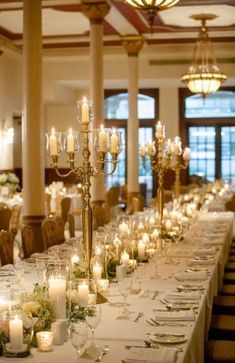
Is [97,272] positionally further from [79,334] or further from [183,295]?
[79,334]

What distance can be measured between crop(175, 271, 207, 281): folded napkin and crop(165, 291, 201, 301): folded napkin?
0.52 metres

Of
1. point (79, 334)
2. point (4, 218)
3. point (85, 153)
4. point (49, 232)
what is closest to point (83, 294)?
point (79, 334)

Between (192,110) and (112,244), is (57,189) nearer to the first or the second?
(192,110)

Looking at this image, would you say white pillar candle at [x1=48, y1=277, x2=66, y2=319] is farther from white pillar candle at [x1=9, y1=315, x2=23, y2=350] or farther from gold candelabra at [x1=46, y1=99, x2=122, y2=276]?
gold candelabra at [x1=46, y1=99, x2=122, y2=276]

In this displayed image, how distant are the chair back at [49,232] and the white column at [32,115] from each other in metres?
1.52

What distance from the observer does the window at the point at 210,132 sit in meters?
21.6

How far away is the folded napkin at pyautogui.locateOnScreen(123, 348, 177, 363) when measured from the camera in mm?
3160

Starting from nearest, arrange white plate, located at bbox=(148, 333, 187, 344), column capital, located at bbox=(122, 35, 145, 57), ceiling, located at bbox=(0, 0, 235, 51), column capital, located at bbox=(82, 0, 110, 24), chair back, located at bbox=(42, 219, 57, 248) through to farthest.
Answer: white plate, located at bbox=(148, 333, 187, 344) < chair back, located at bbox=(42, 219, 57, 248) < column capital, located at bbox=(82, 0, 110, 24) < ceiling, located at bbox=(0, 0, 235, 51) < column capital, located at bbox=(122, 35, 145, 57)

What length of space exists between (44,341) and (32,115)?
6327 millimetres

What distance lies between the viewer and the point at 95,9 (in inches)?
475

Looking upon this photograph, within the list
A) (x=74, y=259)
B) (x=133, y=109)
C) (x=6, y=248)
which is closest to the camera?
(x=74, y=259)

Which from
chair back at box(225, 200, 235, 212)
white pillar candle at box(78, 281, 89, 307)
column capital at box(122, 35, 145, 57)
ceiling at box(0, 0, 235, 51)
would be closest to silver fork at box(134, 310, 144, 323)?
white pillar candle at box(78, 281, 89, 307)

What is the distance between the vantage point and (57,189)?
1579cm

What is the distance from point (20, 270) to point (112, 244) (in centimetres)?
147
